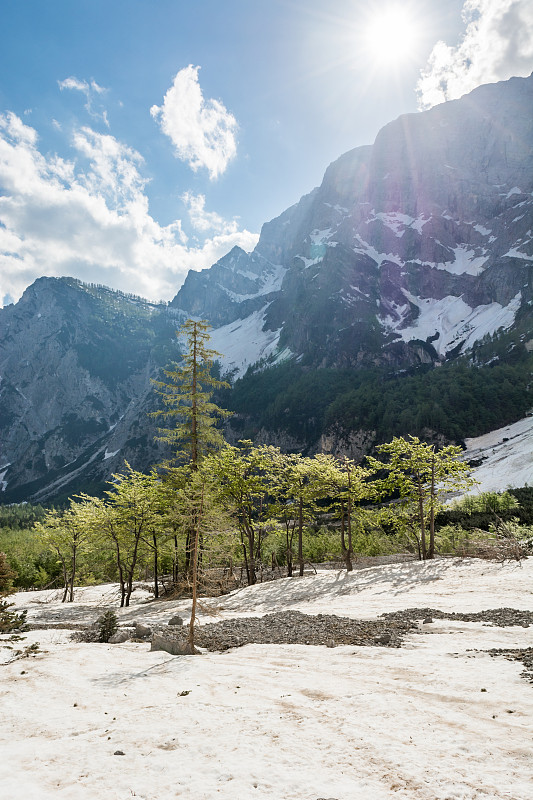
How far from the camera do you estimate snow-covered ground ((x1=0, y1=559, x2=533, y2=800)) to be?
410 cm

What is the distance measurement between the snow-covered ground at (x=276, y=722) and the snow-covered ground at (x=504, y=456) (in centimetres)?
4969

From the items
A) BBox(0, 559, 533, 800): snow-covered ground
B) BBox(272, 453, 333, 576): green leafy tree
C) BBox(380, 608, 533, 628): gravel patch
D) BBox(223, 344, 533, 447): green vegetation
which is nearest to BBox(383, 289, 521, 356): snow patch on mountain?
BBox(223, 344, 533, 447): green vegetation

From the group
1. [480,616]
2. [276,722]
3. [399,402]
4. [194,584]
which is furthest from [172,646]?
[399,402]

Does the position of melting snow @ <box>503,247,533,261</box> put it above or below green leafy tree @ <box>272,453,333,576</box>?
above

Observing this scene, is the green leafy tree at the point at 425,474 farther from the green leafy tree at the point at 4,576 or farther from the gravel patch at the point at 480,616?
the green leafy tree at the point at 4,576

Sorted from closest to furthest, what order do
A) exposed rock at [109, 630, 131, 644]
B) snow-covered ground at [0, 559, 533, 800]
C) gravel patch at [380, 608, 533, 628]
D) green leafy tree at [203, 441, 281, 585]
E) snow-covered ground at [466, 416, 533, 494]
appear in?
snow-covered ground at [0, 559, 533, 800], gravel patch at [380, 608, 533, 628], exposed rock at [109, 630, 131, 644], green leafy tree at [203, 441, 281, 585], snow-covered ground at [466, 416, 533, 494]

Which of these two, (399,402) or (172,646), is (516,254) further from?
(172,646)

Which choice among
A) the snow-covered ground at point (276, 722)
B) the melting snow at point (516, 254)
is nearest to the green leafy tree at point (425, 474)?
the snow-covered ground at point (276, 722)

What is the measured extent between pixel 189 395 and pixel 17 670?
19.1 m

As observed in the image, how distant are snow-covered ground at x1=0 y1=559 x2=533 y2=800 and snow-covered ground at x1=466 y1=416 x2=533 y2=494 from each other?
49686 mm

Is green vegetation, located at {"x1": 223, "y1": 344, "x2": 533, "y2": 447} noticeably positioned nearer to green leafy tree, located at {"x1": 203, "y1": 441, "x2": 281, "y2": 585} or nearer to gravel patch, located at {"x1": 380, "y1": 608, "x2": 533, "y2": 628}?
green leafy tree, located at {"x1": 203, "y1": 441, "x2": 281, "y2": 585}

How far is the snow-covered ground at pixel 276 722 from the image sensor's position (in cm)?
410

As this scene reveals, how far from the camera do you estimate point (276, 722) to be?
18.7 ft

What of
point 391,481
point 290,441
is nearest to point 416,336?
point 290,441
